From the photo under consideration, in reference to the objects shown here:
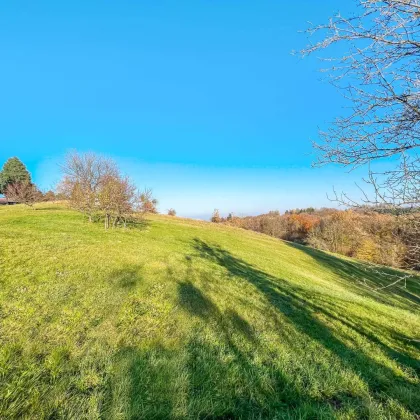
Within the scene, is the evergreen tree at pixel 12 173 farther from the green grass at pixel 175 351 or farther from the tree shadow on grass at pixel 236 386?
the tree shadow on grass at pixel 236 386

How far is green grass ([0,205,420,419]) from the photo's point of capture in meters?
3.21

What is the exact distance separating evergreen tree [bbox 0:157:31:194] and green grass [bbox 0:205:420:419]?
63.3 meters

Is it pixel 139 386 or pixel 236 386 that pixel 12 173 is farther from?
pixel 236 386

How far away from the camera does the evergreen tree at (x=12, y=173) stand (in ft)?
190

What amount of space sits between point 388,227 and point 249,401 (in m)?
3.17

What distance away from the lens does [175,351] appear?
440 centimetres

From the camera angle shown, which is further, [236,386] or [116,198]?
[116,198]

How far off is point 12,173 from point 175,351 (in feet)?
231

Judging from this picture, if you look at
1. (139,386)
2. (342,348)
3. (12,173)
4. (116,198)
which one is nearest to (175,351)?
(139,386)

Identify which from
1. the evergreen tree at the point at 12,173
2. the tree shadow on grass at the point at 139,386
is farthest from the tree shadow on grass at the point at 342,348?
the evergreen tree at the point at 12,173

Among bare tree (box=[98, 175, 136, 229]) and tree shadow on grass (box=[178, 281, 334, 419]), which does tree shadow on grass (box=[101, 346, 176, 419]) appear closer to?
tree shadow on grass (box=[178, 281, 334, 419])

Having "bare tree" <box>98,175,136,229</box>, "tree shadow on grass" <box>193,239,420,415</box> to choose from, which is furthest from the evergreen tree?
"tree shadow on grass" <box>193,239,420,415</box>

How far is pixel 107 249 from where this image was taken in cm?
1080

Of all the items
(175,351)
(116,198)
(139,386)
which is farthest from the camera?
(116,198)
